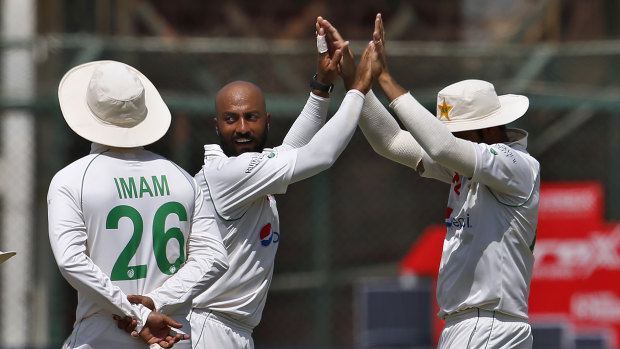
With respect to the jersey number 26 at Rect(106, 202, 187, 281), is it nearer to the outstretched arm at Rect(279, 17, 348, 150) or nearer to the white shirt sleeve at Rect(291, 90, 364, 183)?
the white shirt sleeve at Rect(291, 90, 364, 183)

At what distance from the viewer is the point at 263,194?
4.54 metres

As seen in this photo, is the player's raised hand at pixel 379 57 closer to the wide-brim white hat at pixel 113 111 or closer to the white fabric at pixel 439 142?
the white fabric at pixel 439 142

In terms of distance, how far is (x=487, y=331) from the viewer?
15.1 ft

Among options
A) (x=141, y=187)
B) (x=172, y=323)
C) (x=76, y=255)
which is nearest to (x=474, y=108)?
(x=141, y=187)

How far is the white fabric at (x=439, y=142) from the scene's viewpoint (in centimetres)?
441

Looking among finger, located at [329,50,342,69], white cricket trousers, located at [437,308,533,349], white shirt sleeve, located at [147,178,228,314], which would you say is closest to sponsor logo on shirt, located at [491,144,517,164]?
white cricket trousers, located at [437,308,533,349]

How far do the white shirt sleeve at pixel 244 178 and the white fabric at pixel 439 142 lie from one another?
51 centimetres

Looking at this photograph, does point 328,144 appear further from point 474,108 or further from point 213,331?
point 213,331

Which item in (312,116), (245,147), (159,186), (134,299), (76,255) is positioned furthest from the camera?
(312,116)

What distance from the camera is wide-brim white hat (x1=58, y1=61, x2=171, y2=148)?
13.6 ft

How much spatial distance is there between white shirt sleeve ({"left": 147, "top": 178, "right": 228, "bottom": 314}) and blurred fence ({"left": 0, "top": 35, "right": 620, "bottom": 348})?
459cm

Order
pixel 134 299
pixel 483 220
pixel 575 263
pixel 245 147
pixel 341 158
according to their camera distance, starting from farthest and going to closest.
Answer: pixel 341 158
pixel 575 263
pixel 245 147
pixel 483 220
pixel 134 299

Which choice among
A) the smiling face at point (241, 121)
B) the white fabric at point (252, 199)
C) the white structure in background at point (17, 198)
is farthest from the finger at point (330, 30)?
the white structure in background at point (17, 198)

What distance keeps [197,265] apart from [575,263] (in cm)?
546
